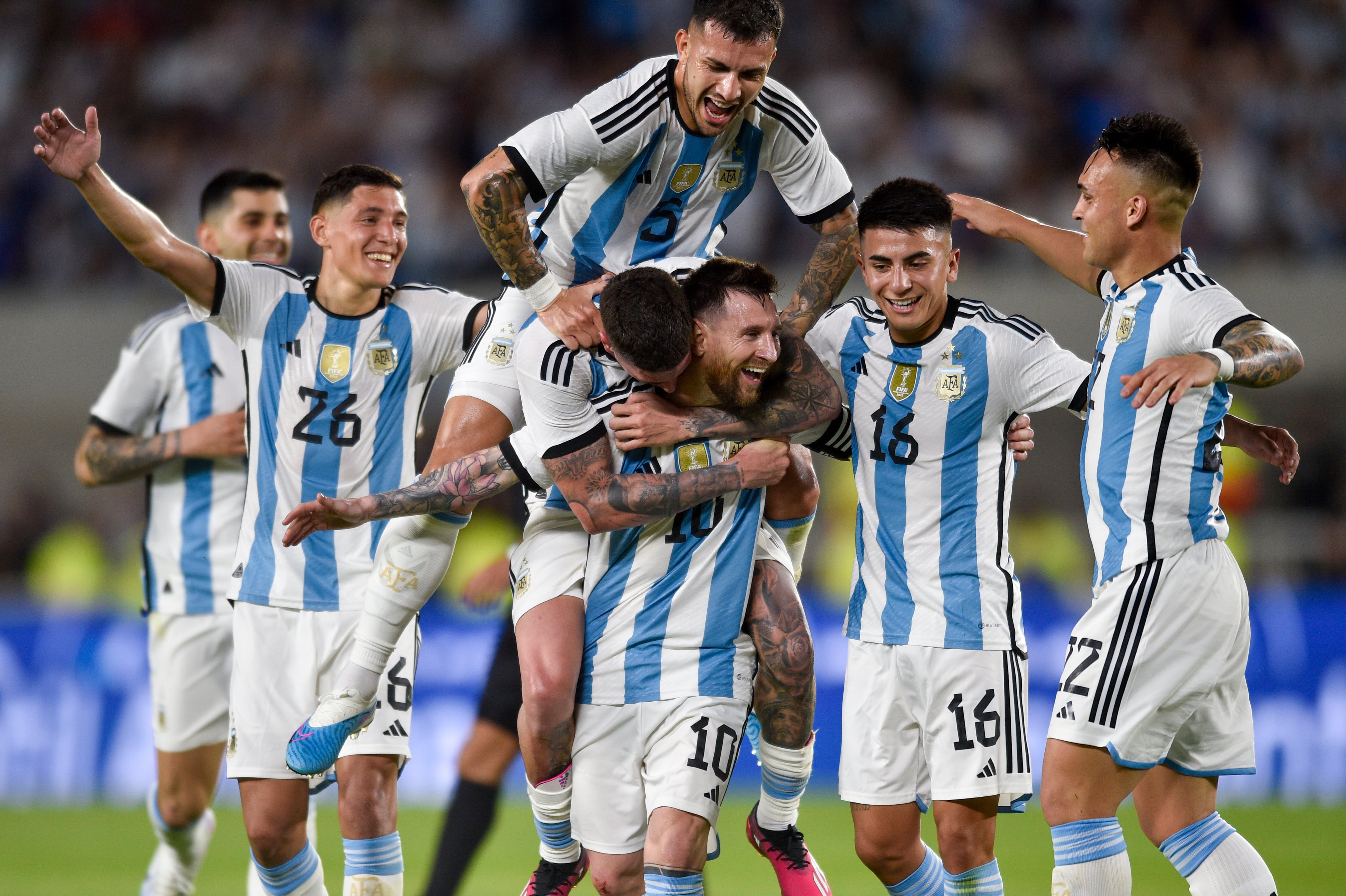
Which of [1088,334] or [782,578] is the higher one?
[1088,334]

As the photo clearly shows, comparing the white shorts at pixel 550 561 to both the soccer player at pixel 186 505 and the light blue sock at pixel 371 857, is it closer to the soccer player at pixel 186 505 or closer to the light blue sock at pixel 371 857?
the light blue sock at pixel 371 857

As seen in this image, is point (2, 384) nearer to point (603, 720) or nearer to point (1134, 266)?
point (603, 720)

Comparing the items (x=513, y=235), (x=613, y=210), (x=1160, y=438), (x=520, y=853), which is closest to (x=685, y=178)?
(x=613, y=210)

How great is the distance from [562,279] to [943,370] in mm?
1407

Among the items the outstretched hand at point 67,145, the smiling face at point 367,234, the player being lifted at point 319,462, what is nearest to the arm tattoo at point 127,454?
the player being lifted at point 319,462

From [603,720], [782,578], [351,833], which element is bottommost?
[351,833]

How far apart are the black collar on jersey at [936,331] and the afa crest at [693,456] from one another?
79 centimetres

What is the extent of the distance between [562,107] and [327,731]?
10.6 metres

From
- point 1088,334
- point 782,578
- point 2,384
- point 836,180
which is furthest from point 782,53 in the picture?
point 782,578

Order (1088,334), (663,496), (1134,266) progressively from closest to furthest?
(663,496) → (1134,266) → (1088,334)

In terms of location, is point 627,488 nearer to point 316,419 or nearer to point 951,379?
point 951,379

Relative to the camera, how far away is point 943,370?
4758 millimetres

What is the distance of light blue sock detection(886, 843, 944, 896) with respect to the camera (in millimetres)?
4848

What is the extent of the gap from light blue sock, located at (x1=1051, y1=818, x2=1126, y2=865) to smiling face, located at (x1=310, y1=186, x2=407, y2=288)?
119 inches
